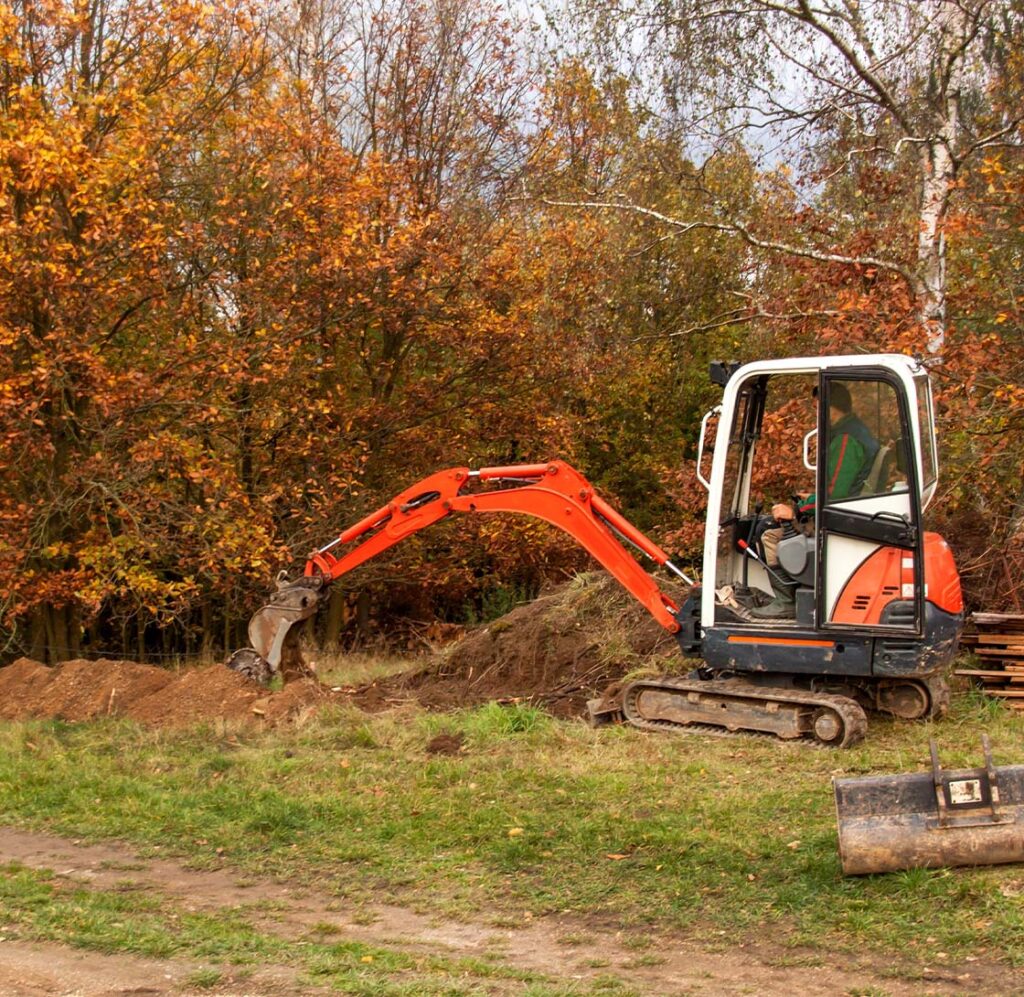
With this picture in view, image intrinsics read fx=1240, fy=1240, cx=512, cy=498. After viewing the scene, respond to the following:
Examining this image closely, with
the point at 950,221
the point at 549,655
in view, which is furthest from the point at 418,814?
the point at 950,221

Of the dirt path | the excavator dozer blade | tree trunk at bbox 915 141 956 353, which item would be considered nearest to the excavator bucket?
the dirt path

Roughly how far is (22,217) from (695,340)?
1326 cm

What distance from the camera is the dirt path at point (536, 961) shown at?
16.0 ft

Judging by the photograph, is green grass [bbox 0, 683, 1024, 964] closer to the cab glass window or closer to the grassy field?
the grassy field

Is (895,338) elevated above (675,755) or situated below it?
above

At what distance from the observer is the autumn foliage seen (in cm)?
1356

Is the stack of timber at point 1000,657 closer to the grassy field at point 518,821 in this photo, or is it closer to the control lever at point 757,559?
the grassy field at point 518,821

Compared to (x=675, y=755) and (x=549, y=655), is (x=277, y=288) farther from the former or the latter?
(x=675, y=755)

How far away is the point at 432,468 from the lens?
61.2 feet

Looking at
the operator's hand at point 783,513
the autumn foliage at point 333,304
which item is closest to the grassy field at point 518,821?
the operator's hand at point 783,513

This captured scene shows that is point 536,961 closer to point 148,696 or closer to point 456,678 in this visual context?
point 148,696

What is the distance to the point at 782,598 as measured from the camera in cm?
944

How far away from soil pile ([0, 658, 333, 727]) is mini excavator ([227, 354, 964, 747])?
2773 mm

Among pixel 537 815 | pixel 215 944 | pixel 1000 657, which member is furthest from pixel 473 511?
pixel 215 944
